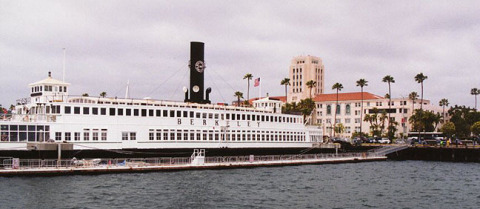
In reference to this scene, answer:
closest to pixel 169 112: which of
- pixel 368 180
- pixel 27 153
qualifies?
pixel 27 153

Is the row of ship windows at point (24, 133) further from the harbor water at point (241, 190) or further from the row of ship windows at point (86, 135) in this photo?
the harbor water at point (241, 190)

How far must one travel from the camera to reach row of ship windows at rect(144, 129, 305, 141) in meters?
57.3

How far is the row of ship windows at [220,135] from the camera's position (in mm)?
57281

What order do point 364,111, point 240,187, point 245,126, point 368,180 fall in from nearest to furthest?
point 240,187 → point 368,180 → point 245,126 → point 364,111

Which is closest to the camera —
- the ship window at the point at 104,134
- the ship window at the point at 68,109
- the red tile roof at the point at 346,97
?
the ship window at the point at 68,109

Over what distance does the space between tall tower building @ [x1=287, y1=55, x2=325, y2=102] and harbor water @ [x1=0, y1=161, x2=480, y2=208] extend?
4686 inches

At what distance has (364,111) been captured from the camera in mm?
137250

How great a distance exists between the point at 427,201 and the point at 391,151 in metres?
45.0

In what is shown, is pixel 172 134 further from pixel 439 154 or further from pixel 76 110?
pixel 439 154

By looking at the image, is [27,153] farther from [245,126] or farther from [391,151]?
[391,151]

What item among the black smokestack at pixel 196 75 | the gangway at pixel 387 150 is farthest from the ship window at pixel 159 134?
the gangway at pixel 387 150

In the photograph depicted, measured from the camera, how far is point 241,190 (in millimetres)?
41031

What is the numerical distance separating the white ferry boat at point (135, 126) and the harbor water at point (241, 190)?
21.3 feet

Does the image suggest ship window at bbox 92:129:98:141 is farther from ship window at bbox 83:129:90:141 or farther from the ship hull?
the ship hull
